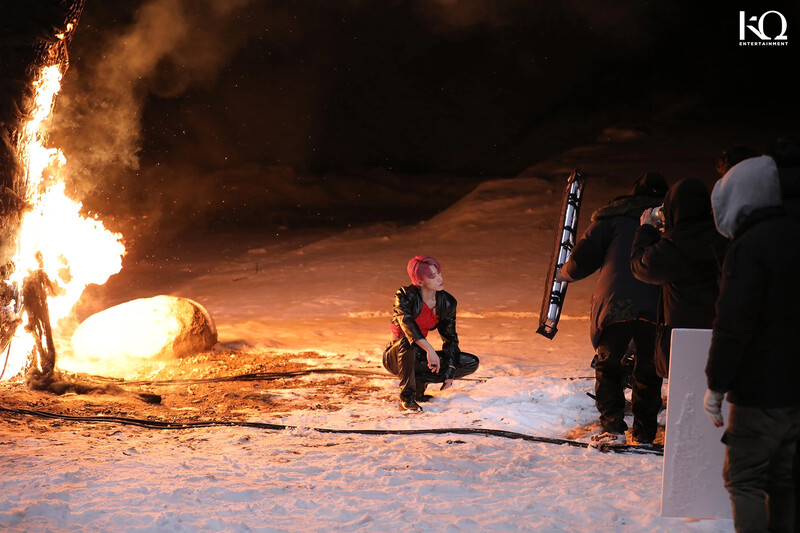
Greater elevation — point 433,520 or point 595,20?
point 595,20

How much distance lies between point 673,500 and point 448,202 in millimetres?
24781

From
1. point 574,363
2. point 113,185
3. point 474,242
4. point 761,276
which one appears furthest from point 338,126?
point 761,276

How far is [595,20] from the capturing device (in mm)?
31391

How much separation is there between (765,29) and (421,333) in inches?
1122

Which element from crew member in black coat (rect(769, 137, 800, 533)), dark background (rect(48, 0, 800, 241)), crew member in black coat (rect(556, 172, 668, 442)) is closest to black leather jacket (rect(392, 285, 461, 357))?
crew member in black coat (rect(556, 172, 668, 442))

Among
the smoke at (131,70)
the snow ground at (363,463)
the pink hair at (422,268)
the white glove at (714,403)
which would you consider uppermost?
the smoke at (131,70)

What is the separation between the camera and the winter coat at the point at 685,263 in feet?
17.0

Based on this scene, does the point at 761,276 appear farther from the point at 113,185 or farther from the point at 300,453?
the point at 113,185

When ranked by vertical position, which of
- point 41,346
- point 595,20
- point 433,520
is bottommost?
point 433,520

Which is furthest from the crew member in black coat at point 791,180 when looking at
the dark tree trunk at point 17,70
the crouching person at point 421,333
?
the dark tree trunk at point 17,70

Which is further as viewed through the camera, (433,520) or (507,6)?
(507,6)

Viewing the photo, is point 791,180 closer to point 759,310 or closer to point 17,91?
point 759,310

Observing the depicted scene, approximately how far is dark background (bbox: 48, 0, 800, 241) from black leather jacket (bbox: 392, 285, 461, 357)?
17.8 meters

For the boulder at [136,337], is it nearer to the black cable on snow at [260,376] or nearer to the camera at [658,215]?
the black cable on snow at [260,376]
